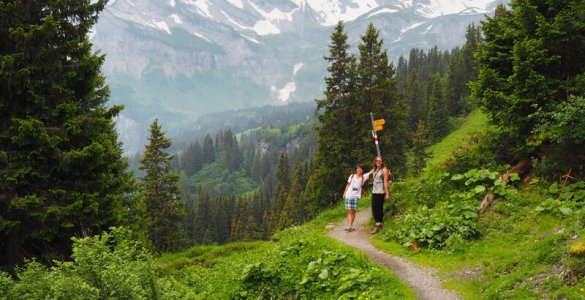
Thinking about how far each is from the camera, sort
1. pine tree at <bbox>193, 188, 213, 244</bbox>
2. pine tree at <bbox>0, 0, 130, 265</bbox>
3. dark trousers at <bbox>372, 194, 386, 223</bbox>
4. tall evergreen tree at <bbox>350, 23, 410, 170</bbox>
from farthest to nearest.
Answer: pine tree at <bbox>193, 188, 213, 244</bbox> → tall evergreen tree at <bbox>350, 23, 410, 170</bbox> → dark trousers at <bbox>372, 194, 386, 223</bbox> → pine tree at <bbox>0, 0, 130, 265</bbox>

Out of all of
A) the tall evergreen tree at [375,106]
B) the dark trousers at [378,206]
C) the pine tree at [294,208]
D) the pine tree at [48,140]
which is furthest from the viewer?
the pine tree at [294,208]

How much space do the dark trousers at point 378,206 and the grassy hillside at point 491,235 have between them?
1.37 ft

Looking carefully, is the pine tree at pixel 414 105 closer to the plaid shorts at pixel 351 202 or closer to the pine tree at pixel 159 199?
the pine tree at pixel 159 199

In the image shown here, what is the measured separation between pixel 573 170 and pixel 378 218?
21.2 feet

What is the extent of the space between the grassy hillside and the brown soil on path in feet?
1.05

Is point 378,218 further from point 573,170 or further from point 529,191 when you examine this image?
point 573,170

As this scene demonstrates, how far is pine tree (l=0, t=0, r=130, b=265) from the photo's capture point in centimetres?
1231

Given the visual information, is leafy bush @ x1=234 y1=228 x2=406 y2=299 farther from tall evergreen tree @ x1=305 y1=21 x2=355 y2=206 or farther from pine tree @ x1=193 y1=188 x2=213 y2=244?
pine tree @ x1=193 y1=188 x2=213 y2=244

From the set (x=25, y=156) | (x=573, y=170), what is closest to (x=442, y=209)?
(x=573, y=170)

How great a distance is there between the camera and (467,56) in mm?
92125

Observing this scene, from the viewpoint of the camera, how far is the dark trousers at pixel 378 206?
49.2 ft

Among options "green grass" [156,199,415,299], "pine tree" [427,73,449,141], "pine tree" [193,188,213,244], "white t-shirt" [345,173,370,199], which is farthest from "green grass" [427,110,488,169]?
"pine tree" [193,188,213,244]

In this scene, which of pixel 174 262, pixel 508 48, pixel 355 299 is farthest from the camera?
pixel 174 262

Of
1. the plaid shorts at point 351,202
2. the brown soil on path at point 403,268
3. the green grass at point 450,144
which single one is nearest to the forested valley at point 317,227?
the brown soil on path at point 403,268
